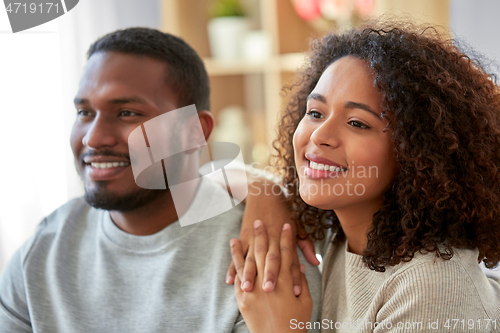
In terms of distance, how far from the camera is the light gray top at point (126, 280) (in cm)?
95

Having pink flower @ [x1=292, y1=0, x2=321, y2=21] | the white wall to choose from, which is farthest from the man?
pink flower @ [x1=292, y1=0, x2=321, y2=21]

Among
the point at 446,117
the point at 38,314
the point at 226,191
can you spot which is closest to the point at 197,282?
the point at 226,191

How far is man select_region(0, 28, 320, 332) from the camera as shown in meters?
0.97

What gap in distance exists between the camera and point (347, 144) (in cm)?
83

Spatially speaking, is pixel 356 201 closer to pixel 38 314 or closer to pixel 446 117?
pixel 446 117

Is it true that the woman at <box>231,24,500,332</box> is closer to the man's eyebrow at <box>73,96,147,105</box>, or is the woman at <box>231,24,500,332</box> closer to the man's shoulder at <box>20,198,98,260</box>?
the man's eyebrow at <box>73,96,147,105</box>

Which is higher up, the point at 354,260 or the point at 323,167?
the point at 323,167

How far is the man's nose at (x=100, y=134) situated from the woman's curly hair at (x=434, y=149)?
0.54 metres

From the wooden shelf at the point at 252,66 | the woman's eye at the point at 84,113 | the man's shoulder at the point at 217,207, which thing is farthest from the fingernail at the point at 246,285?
the wooden shelf at the point at 252,66

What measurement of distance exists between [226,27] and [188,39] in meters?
0.23

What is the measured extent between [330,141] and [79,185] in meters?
1.02

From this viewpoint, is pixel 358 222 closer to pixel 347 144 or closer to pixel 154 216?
pixel 347 144

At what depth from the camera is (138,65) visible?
1007 millimetres

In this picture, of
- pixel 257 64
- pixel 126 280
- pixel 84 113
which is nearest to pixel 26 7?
pixel 84 113
